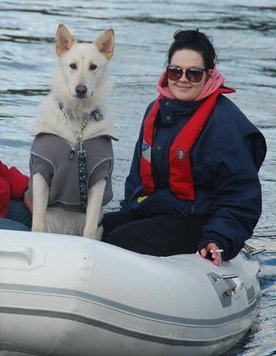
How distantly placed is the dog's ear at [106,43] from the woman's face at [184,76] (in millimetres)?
350

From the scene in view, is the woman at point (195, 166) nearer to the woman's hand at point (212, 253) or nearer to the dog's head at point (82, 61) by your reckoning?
the woman's hand at point (212, 253)

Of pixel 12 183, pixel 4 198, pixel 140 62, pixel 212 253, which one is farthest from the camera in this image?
pixel 140 62

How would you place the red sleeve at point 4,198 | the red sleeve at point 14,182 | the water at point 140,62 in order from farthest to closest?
the water at point 140,62
the red sleeve at point 14,182
the red sleeve at point 4,198

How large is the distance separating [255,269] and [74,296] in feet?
6.25

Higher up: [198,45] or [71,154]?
[198,45]

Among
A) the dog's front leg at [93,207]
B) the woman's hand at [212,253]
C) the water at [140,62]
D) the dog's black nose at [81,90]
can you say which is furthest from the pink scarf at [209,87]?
the water at [140,62]

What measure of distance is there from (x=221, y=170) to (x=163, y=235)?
47 centimetres

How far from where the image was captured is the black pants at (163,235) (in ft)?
19.8

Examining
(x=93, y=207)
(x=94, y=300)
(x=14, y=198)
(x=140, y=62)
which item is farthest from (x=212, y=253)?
(x=140, y=62)

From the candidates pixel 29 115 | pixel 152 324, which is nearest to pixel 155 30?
pixel 29 115

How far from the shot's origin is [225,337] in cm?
593

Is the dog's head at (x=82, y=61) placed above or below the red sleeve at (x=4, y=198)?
above

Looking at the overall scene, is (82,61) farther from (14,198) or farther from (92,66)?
(14,198)

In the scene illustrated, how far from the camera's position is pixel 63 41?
604 centimetres
